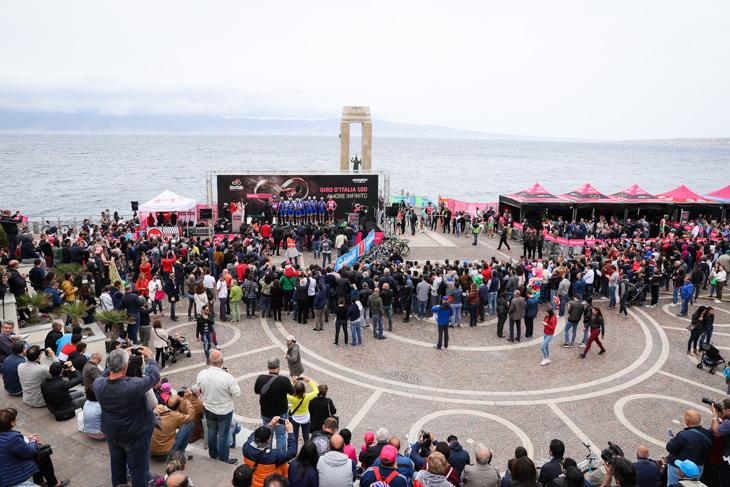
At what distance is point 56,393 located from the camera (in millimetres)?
7246

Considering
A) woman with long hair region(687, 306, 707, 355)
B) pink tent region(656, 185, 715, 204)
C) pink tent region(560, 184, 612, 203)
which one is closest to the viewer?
woman with long hair region(687, 306, 707, 355)

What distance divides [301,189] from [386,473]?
74.4 ft

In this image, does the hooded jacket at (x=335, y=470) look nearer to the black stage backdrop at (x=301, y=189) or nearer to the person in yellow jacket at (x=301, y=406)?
the person in yellow jacket at (x=301, y=406)

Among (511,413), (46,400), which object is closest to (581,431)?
(511,413)

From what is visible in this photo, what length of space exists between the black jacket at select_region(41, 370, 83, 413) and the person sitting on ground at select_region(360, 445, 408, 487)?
478cm

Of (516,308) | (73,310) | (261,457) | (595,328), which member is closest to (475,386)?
(516,308)

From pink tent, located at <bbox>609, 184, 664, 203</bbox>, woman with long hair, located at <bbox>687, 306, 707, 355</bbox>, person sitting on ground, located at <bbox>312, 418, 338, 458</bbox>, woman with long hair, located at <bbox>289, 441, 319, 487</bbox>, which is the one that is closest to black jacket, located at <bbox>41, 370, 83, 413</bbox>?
person sitting on ground, located at <bbox>312, 418, 338, 458</bbox>

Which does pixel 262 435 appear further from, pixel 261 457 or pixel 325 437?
pixel 325 437

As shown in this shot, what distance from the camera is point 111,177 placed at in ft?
283

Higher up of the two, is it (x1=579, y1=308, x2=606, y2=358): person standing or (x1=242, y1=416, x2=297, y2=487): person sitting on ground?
(x1=242, y1=416, x2=297, y2=487): person sitting on ground

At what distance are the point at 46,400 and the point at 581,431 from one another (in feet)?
29.5

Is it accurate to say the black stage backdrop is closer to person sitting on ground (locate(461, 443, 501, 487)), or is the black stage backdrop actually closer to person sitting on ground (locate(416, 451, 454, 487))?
person sitting on ground (locate(461, 443, 501, 487))

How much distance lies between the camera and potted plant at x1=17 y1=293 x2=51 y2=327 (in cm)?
1087

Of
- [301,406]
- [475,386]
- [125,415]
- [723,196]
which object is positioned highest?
[723,196]
